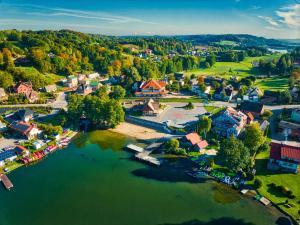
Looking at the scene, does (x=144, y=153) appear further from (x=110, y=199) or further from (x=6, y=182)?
(x=6, y=182)

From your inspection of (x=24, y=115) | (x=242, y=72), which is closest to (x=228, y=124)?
(x=24, y=115)

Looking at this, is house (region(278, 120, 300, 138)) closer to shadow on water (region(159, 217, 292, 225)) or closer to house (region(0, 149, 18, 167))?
shadow on water (region(159, 217, 292, 225))

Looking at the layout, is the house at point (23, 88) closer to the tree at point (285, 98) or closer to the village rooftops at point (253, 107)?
the village rooftops at point (253, 107)

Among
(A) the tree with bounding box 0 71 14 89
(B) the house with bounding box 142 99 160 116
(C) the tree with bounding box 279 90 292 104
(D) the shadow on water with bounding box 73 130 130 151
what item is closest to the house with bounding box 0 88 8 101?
(A) the tree with bounding box 0 71 14 89

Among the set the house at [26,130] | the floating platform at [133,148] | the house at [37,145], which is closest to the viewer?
the floating platform at [133,148]

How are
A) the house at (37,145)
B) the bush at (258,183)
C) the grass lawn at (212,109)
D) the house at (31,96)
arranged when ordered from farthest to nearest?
the house at (31,96)
the grass lawn at (212,109)
the house at (37,145)
the bush at (258,183)

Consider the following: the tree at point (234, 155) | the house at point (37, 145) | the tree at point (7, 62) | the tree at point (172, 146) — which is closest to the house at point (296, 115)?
the tree at point (234, 155)
